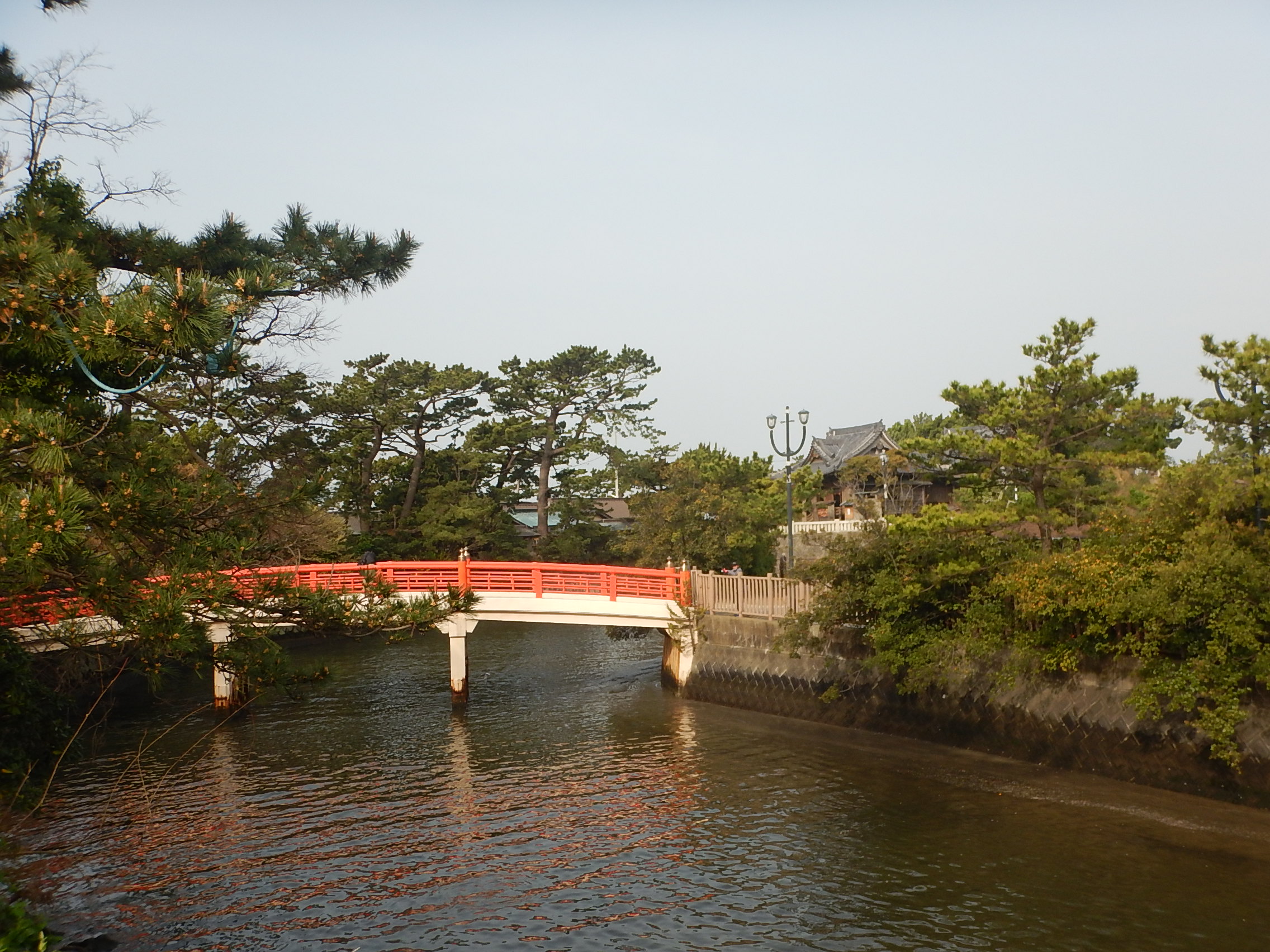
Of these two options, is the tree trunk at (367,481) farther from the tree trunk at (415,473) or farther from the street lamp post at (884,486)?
the street lamp post at (884,486)

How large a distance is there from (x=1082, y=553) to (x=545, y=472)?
110ft

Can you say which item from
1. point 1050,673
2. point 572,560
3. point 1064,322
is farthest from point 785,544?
point 1050,673

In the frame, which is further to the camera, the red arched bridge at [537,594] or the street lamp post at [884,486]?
the street lamp post at [884,486]

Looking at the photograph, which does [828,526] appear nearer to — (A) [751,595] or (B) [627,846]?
(A) [751,595]

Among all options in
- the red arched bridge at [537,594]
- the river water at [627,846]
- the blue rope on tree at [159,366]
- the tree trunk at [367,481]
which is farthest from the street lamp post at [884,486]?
the blue rope on tree at [159,366]

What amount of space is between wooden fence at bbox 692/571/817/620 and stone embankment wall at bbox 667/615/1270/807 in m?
0.23

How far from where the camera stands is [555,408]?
4753 centimetres

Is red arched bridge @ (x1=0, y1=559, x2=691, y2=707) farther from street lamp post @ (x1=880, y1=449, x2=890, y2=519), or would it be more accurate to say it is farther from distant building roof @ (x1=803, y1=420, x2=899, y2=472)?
distant building roof @ (x1=803, y1=420, x2=899, y2=472)

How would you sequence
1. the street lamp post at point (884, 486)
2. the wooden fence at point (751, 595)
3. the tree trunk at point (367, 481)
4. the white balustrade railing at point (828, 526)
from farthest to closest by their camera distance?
the tree trunk at point (367, 481) → the street lamp post at point (884, 486) → the white balustrade railing at point (828, 526) → the wooden fence at point (751, 595)

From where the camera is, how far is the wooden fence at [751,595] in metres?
21.2

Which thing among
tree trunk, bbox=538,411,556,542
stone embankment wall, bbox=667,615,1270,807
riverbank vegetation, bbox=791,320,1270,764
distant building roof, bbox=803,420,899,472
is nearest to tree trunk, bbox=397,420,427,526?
tree trunk, bbox=538,411,556,542

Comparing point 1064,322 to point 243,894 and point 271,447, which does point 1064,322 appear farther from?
point 243,894

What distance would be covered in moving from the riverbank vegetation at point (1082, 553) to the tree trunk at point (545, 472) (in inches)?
998

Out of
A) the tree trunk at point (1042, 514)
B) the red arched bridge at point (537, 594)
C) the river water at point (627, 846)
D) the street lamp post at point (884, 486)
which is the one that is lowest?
the river water at point (627, 846)
